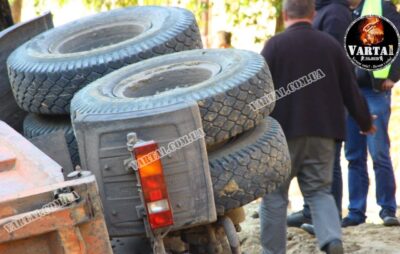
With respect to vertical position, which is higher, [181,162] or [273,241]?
[181,162]

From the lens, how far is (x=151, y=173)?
11.9 ft

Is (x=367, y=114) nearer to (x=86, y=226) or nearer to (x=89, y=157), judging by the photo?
(x=89, y=157)

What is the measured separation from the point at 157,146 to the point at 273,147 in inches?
35.3

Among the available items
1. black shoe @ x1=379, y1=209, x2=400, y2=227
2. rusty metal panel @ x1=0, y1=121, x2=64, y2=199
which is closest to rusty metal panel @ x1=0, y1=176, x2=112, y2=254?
rusty metal panel @ x1=0, y1=121, x2=64, y2=199

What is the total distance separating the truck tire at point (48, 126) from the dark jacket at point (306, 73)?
1358 millimetres

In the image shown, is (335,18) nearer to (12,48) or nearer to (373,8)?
(373,8)

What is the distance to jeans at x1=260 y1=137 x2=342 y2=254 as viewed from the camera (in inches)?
210

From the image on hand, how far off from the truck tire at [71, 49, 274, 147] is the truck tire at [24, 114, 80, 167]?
1.03ft

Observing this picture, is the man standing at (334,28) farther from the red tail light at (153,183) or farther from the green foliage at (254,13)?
the green foliage at (254,13)

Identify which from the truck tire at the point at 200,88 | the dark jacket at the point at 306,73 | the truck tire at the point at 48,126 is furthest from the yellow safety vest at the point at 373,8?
the truck tire at the point at 48,126

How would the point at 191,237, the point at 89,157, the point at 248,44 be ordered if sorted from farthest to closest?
1. the point at 248,44
2. the point at 191,237
3. the point at 89,157

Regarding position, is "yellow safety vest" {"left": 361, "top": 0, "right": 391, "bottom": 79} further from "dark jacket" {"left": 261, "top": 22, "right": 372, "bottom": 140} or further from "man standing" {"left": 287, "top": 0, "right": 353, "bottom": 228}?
"dark jacket" {"left": 261, "top": 22, "right": 372, "bottom": 140}

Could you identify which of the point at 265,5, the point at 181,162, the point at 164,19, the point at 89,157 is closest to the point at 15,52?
the point at 164,19

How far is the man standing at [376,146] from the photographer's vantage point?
6.57m
